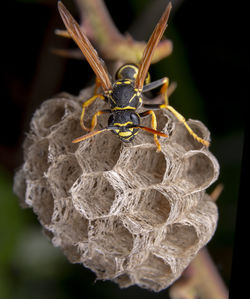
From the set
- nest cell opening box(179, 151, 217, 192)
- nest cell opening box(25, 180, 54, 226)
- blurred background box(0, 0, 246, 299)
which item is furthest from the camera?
blurred background box(0, 0, 246, 299)

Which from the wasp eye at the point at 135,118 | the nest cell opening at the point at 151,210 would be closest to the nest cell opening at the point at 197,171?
the nest cell opening at the point at 151,210

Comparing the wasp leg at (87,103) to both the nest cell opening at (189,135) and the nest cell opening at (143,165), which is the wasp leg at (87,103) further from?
the nest cell opening at (189,135)

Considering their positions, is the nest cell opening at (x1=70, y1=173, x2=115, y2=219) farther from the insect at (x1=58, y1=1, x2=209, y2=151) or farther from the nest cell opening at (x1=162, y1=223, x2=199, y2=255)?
the nest cell opening at (x1=162, y1=223, x2=199, y2=255)

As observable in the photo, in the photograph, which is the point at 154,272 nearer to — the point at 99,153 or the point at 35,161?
the point at 99,153

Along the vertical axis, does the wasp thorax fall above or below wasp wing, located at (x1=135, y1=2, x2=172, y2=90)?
below

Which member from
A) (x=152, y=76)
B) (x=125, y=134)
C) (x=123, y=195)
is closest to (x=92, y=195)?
(x=123, y=195)

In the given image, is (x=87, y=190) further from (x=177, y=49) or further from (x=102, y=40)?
(x=177, y=49)

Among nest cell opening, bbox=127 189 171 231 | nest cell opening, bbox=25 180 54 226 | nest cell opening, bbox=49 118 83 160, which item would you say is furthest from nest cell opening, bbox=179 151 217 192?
nest cell opening, bbox=25 180 54 226

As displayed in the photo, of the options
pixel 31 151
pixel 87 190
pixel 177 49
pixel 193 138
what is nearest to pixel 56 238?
pixel 87 190
